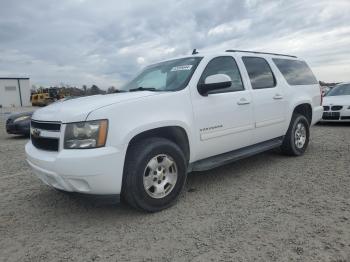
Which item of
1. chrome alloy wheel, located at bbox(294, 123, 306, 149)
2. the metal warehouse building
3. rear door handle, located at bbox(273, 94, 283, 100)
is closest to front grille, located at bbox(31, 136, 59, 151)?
rear door handle, located at bbox(273, 94, 283, 100)

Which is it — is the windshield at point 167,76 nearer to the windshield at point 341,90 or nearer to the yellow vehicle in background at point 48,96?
the windshield at point 341,90

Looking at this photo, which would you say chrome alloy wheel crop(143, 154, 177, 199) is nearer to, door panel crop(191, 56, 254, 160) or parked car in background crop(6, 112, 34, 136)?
door panel crop(191, 56, 254, 160)

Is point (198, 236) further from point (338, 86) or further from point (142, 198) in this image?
point (338, 86)

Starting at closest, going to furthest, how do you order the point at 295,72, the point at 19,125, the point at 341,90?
the point at 295,72
the point at 19,125
the point at 341,90

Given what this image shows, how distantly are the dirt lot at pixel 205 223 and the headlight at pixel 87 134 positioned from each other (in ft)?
2.13

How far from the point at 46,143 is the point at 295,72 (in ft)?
14.7

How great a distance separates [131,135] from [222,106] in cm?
143

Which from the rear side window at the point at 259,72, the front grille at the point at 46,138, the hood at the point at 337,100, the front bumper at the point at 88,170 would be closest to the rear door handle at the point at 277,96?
the rear side window at the point at 259,72

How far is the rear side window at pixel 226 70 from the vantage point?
14.3ft

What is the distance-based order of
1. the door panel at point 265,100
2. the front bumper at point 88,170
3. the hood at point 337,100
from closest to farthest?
the front bumper at point 88,170, the door panel at point 265,100, the hood at point 337,100

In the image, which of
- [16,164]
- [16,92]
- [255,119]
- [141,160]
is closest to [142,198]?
[141,160]

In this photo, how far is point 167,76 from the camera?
4.39 meters

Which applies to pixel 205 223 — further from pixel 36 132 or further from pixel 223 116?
pixel 36 132

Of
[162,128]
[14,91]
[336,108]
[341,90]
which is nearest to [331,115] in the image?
[336,108]
